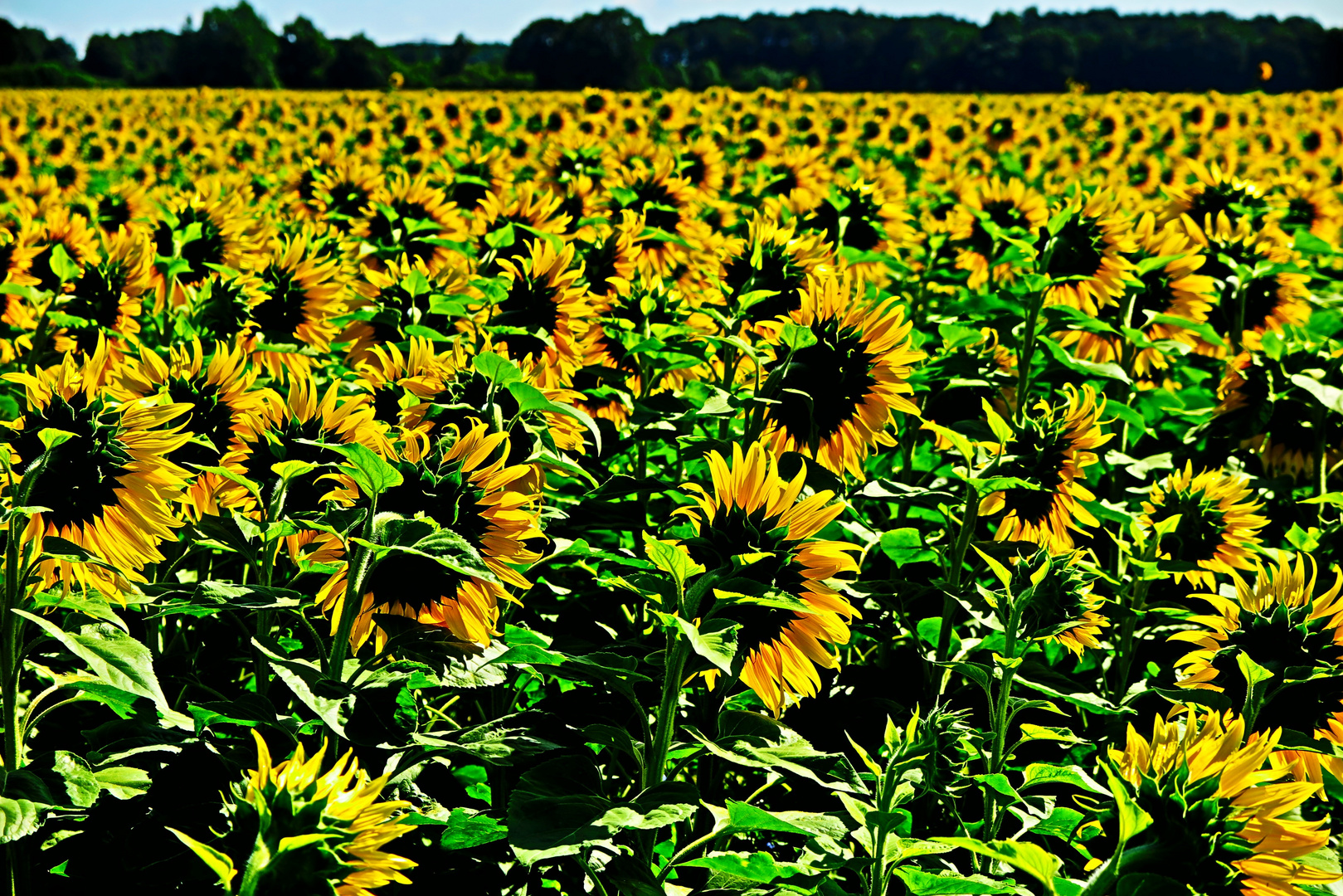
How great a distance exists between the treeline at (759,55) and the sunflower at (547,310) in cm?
1578

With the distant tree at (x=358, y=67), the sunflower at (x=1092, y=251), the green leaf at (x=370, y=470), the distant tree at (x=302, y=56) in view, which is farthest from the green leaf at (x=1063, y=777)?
the distant tree at (x=302, y=56)

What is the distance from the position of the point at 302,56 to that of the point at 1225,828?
4157cm

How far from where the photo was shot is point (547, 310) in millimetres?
2779

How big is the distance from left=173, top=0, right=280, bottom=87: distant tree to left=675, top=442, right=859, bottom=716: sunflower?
3612 cm

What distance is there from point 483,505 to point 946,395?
69.9 inches

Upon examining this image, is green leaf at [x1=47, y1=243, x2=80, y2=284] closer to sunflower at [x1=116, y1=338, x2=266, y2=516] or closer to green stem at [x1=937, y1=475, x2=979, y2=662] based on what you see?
sunflower at [x1=116, y1=338, x2=266, y2=516]

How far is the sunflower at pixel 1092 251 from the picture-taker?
129 inches

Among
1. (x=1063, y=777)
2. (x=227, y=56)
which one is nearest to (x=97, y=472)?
(x=1063, y=777)

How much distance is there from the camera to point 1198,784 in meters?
1.37

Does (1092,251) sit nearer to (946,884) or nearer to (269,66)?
(946,884)

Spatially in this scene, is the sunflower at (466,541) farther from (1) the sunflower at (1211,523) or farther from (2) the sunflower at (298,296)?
(1) the sunflower at (1211,523)

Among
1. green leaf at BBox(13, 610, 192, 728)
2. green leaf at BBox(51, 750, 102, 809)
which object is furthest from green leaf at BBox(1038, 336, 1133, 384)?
green leaf at BBox(51, 750, 102, 809)

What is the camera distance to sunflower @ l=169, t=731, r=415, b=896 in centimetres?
116

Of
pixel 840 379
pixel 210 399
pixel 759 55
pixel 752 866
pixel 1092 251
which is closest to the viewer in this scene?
pixel 752 866
